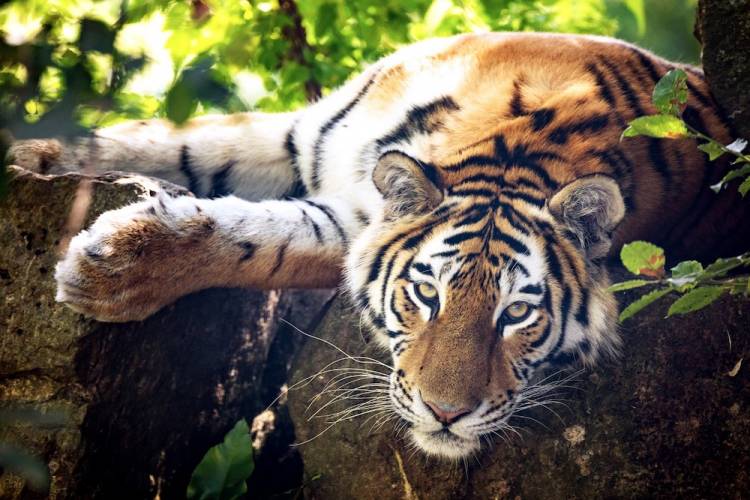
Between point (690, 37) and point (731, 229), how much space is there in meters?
4.39

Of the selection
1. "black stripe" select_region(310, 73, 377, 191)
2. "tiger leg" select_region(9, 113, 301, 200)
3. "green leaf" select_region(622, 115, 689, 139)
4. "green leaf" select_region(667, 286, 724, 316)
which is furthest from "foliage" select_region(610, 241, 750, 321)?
"tiger leg" select_region(9, 113, 301, 200)

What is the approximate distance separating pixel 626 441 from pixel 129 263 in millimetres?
1611

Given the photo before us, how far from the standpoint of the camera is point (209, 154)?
3.02 metres

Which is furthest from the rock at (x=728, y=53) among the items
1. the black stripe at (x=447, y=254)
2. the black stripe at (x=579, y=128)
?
the black stripe at (x=447, y=254)

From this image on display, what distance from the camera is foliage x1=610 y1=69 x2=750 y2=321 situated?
63.3 inches

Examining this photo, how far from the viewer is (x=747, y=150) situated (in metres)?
2.52

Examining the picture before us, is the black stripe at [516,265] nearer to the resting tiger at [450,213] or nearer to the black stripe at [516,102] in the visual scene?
the resting tiger at [450,213]

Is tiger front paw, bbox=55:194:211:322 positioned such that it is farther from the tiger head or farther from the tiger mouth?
the tiger mouth

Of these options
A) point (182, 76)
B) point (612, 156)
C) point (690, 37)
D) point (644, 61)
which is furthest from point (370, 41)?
point (690, 37)

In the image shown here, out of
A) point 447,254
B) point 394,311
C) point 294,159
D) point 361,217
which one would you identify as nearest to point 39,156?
point 294,159

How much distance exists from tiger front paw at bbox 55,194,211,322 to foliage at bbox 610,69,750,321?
1352 millimetres

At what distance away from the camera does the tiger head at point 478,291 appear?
2.08 m

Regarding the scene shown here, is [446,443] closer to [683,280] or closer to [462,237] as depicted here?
[462,237]

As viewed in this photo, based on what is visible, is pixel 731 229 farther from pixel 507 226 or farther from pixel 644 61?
pixel 507 226
